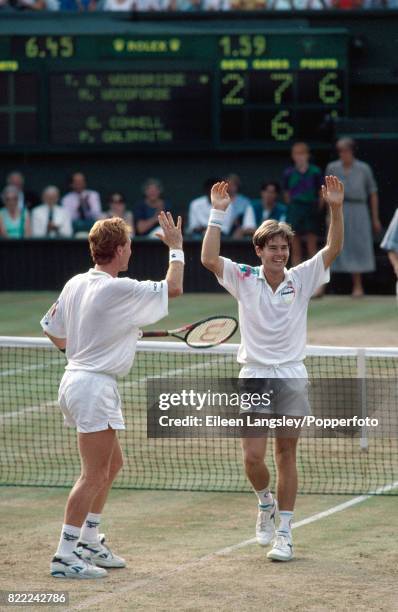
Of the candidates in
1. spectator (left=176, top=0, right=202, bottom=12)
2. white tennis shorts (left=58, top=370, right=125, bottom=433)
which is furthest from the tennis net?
spectator (left=176, top=0, right=202, bottom=12)

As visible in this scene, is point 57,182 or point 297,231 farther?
point 57,182

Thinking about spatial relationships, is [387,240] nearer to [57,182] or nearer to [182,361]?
[182,361]

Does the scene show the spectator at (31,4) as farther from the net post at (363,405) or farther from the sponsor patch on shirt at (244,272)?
the sponsor patch on shirt at (244,272)

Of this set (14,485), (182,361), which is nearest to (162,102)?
(182,361)

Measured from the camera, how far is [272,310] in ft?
25.0

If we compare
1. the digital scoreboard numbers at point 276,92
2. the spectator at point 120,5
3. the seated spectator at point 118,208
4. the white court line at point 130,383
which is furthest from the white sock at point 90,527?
the spectator at point 120,5

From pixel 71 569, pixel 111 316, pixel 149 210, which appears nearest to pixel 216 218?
pixel 111 316

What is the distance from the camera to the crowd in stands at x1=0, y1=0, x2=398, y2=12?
21641mm

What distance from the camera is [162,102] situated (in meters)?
21.5

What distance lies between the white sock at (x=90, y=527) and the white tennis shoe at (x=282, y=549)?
895mm

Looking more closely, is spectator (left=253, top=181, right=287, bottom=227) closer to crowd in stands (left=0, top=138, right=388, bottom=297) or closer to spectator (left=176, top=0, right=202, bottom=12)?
crowd in stands (left=0, top=138, right=388, bottom=297)

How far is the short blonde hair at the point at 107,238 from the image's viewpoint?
7.18 metres

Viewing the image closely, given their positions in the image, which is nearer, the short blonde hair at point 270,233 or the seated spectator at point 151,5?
the short blonde hair at point 270,233

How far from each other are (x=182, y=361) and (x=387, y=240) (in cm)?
233
